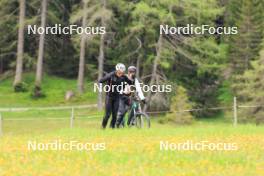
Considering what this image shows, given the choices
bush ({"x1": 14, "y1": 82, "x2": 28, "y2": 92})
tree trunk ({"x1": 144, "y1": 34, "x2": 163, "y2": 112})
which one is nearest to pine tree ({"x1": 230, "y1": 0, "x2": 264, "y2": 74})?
tree trunk ({"x1": 144, "y1": 34, "x2": 163, "y2": 112})

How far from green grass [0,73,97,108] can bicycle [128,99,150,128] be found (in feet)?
109

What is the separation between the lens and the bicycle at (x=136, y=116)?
20.4m

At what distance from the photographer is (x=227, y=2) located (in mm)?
67812

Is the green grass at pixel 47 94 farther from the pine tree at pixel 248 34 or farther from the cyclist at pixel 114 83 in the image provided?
the cyclist at pixel 114 83

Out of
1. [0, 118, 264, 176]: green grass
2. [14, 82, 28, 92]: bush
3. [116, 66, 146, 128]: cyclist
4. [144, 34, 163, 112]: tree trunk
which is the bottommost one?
[0, 118, 264, 176]: green grass

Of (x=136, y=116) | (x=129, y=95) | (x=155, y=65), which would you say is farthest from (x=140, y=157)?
(x=155, y=65)

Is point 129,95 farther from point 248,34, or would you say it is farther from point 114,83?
point 248,34

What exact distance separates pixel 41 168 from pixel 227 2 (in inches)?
2249

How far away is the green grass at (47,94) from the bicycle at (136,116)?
1306 inches

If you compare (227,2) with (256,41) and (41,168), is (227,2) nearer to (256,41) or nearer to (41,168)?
(256,41)

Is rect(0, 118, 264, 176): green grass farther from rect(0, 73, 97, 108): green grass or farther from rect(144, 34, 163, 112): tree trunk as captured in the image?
rect(0, 73, 97, 108): green grass

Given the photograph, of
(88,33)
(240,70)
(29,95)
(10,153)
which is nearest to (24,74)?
(29,95)

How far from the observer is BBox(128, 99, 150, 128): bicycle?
66.8 ft

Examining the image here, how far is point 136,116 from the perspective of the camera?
67.4 ft
